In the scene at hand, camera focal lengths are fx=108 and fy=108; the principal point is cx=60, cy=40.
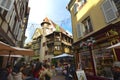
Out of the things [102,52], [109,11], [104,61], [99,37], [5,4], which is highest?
[5,4]

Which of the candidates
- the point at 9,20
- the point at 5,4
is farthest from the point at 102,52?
the point at 9,20

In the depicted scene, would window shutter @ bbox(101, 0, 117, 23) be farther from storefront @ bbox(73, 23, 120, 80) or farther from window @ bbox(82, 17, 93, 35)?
window @ bbox(82, 17, 93, 35)

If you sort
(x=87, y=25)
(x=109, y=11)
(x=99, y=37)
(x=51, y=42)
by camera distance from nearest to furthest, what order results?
(x=109, y=11) → (x=99, y=37) → (x=87, y=25) → (x=51, y=42)

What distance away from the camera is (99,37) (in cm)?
660

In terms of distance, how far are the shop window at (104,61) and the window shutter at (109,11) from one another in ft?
6.04

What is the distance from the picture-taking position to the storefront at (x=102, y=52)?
553cm

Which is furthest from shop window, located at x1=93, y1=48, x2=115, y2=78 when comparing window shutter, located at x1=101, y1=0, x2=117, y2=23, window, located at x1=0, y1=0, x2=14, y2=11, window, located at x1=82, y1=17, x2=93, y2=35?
window, located at x1=0, y1=0, x2=14, y2=11

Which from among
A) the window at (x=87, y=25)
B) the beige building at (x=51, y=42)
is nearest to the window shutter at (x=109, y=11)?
the window at (x=87, y=25)

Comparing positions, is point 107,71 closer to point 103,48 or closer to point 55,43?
point 103,48

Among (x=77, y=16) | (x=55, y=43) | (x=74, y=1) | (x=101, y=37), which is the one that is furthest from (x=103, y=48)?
(x=55, y=43)

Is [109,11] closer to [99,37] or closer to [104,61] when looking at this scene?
[99,37]

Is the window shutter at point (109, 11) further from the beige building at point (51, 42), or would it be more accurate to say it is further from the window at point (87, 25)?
the beige building at point (51, 42)

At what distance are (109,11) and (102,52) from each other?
2.49m

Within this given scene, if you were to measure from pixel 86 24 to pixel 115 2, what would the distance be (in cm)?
321
